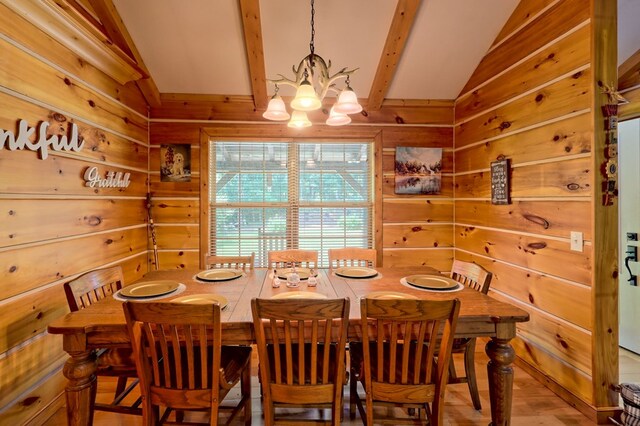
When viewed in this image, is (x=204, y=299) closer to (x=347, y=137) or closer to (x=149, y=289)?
(x=149, y=289)

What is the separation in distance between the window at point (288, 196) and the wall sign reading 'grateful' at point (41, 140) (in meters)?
1.34

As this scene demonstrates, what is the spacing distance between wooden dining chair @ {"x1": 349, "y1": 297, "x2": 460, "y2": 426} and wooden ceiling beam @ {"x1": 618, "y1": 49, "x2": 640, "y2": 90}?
9.43ft

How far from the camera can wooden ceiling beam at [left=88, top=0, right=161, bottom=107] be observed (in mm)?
2361

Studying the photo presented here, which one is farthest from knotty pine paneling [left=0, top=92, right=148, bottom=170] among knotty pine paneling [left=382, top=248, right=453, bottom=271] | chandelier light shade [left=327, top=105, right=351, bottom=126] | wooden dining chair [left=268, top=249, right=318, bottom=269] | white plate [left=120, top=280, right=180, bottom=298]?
knotty pine paneling [left=382, top=248, right=453, bottom=271]

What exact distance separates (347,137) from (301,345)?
8.50ft

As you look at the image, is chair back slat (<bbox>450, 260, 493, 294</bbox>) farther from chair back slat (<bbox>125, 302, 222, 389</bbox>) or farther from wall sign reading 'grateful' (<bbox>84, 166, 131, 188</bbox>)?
wall sign reading 'grateful' (<bbox>84, 166, 131, 188</bbox>)

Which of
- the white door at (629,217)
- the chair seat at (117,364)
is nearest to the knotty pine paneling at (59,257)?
the chair seat at (117,364)

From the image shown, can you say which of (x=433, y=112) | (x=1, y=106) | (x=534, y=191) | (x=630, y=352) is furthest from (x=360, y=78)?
(x=630, y=352)

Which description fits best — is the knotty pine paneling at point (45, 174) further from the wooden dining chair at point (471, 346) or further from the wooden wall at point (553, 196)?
the wooden wall at point (553, 196)

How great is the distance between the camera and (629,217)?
2758 millimetres

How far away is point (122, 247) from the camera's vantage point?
292cm

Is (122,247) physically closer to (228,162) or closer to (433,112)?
(228,162)

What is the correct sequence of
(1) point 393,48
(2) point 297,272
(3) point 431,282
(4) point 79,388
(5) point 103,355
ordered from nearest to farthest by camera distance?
(4) point 79,388 < (5) point 103,355 < (3) point 431,282 < (2) point 297,272 < (1) point 393,48

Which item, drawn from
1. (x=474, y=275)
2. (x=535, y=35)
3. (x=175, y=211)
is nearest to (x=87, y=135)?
(x=175, y=211)
